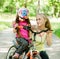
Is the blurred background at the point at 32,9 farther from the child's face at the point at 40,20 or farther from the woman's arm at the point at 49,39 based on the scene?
the woman's arm at the point at 49,39

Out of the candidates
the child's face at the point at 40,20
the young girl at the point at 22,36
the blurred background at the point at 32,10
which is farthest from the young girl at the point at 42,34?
→ the blurred background at the point at 32,10

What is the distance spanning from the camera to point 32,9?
30281 millimetres

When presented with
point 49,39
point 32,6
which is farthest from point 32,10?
point 49,39

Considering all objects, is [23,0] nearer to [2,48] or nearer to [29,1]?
[29,1]

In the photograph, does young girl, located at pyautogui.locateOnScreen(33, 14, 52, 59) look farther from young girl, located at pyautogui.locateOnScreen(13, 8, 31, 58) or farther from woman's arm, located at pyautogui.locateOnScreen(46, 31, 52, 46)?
young girl, located at pyautogui.locateOnScreen(13, 8, 31, 58)

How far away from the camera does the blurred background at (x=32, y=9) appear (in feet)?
84.3

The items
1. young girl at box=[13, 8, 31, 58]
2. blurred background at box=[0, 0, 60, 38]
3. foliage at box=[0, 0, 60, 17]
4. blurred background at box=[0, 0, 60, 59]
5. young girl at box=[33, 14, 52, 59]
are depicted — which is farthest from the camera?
foliage at box=[0, 0, 60, 17]

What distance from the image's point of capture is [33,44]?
5758mm

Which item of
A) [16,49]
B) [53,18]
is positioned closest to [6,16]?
[53,18]

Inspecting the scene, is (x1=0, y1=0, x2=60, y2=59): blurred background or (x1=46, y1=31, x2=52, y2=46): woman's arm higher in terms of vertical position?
(x1=46, y1=31, x2=52, y2=46): woman's arm

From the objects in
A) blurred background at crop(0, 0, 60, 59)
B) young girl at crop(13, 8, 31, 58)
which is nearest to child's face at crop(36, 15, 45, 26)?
young girl at crop(13, 8, 31, 58)

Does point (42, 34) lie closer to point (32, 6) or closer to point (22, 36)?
point (22, 36)

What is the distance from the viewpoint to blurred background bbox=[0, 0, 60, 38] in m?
25.7

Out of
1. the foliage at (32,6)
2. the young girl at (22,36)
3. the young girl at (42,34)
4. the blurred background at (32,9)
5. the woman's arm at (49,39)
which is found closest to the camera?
the woman's arm at (49,39)
